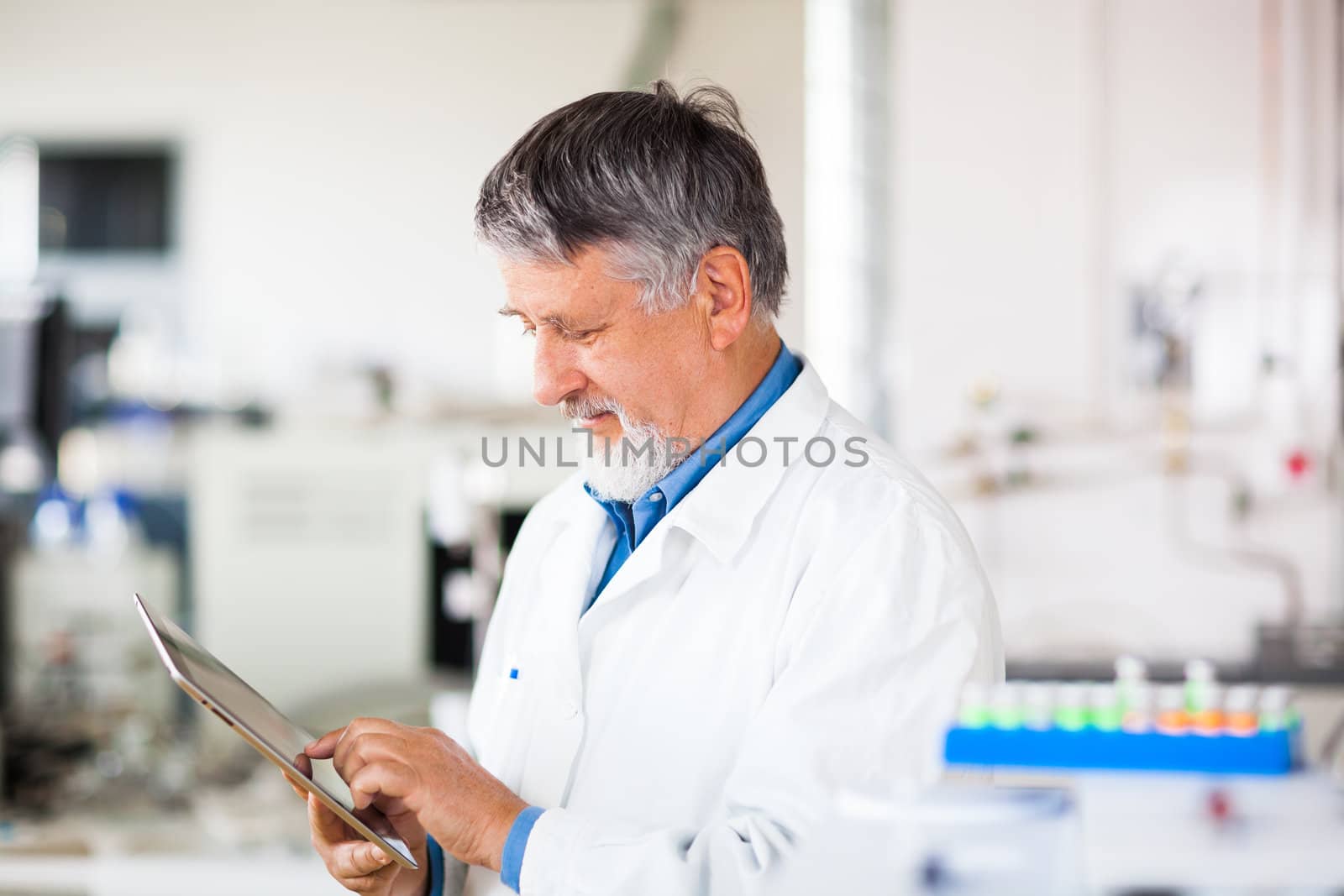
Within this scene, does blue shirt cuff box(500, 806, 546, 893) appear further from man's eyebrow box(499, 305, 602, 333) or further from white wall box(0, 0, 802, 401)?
white wall box(0, 0, 802, 401)

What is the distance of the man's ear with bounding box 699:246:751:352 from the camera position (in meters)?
1.10

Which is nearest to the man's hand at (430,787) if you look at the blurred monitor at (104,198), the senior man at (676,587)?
the senior man at (676,587)

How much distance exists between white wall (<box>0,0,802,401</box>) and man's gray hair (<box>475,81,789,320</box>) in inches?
137

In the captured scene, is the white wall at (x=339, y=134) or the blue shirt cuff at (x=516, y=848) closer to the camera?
the blue shirt cuff at (x=516, y=848)

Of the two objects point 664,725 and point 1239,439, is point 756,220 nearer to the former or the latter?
point 664,725

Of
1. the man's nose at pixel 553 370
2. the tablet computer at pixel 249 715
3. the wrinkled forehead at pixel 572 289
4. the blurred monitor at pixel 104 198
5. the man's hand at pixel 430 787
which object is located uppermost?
the blurred monitor at pixel 104 198

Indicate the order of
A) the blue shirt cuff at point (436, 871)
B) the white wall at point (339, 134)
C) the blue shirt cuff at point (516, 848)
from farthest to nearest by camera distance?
the white wall at point (339, 134), the blue shirt cuff at point (436, 871), the blue shirt cuff at point (516, 848)

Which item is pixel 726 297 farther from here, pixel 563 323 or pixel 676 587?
pixel 676 587

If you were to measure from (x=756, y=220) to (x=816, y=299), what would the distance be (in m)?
2.90

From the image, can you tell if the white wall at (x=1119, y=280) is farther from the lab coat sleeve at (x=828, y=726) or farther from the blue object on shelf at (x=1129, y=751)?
the blue object on shelf at (x=1129, y=751)

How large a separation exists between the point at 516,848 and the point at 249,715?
0.69ft

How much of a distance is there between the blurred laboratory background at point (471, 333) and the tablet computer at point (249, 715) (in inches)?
52.1

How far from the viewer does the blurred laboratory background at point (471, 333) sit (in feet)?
10.1

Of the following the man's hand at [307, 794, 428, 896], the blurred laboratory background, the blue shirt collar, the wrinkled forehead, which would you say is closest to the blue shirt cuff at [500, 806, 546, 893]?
the man's hand at [307, 794, 428, 896]
